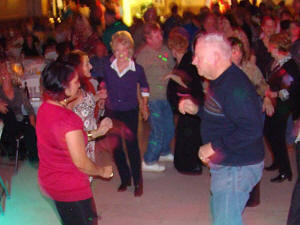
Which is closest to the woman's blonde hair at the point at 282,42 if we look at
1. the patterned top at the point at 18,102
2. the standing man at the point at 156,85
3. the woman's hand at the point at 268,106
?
the woman's hand at the point at 268,106

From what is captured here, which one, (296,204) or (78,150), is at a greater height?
(78,150)

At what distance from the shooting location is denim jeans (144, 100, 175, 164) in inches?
220

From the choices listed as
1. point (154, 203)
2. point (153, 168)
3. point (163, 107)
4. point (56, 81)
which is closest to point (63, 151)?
point (56, 81)

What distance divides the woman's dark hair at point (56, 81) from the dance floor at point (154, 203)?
6.92ft

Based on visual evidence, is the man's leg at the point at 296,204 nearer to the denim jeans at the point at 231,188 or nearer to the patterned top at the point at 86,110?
the denim jeans at the point at 231,188

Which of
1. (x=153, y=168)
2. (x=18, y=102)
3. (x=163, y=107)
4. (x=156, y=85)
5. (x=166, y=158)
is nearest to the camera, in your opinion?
(x=156, y=85)

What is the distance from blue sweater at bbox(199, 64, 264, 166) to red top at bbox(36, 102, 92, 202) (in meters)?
0.85

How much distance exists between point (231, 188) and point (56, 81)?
4.31ft

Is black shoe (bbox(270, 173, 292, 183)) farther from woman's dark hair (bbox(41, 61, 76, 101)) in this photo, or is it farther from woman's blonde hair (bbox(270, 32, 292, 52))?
woman's dark hair (bbox(41, 61, 76, 101))

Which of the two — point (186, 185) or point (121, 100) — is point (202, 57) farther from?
point (186, 185)

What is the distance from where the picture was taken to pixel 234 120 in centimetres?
263

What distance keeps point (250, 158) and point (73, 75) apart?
4.11 ft

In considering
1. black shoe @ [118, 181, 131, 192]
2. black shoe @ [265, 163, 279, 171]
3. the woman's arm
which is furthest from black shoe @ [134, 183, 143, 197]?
the woman's arm

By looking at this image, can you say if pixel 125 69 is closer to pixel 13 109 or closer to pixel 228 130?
pixel 13 109
